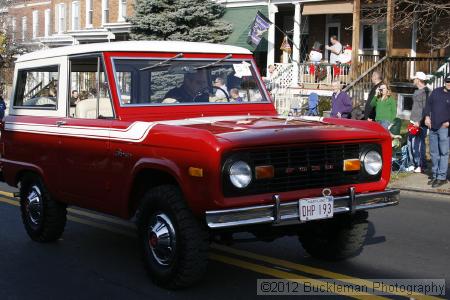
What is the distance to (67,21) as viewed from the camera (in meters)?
38.7

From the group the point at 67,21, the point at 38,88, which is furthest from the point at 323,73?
the point at 67,21

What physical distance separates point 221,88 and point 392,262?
95.3 inches

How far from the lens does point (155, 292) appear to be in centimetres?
529

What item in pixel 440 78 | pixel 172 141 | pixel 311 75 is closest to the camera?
pixel 172 141

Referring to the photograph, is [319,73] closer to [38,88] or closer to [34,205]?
[38,88]

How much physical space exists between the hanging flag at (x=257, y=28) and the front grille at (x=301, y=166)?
17.6 meters

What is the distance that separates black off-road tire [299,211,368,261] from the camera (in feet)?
19.3

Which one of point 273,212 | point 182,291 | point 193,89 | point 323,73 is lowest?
point 182,291

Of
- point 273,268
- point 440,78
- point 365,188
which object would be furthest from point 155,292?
point 440,78

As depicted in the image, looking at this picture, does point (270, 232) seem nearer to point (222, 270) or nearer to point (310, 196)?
point (310, 196)

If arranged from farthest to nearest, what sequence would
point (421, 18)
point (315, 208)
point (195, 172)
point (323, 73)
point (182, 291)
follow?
point (323, 73) < point (421, 18) < point (182, 291) < point (315, 208) < point (195, 172)

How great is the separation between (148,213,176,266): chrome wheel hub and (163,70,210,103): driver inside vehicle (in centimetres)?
150

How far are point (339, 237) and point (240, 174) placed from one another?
5.49 feet

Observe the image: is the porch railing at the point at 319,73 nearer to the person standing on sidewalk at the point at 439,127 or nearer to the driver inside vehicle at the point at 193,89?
the person standing on sidewalk at the point at 439,127
